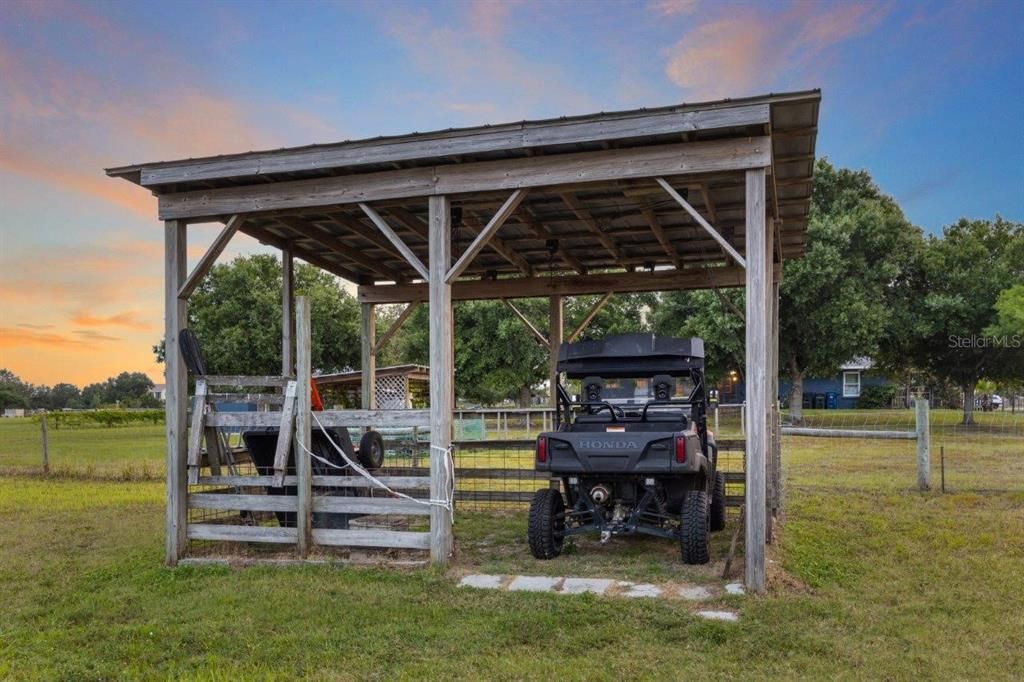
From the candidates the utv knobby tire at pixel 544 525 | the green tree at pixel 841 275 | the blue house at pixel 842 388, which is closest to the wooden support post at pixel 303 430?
the utv knobby tire at pixel 544 525

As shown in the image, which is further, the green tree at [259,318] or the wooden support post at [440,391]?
the green tree at [259,318]

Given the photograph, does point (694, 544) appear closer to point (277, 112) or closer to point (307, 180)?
point (307, 180)

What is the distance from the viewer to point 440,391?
670 cm

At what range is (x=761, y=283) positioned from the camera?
5.95 m

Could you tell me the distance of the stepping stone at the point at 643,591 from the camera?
5.61 meters

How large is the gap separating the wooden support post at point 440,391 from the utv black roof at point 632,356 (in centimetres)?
136

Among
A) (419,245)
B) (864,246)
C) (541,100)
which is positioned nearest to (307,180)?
(419,245)

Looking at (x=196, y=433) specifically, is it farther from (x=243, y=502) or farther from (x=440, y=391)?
(x=440, y=391)

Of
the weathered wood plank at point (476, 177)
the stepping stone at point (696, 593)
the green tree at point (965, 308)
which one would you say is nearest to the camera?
the stepping stone at point (696, 593)

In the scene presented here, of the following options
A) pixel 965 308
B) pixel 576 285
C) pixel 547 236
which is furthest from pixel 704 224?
pixel 965 308

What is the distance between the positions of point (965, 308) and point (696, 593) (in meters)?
24.9

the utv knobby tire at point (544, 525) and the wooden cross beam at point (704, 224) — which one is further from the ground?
the wooden cross beam at point (704, 224)

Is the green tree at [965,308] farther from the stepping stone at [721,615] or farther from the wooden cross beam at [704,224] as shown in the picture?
the stepping stone at [721,615]

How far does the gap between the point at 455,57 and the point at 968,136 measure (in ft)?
69.2
